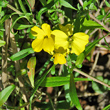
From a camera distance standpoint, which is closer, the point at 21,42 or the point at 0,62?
the point at 0,62

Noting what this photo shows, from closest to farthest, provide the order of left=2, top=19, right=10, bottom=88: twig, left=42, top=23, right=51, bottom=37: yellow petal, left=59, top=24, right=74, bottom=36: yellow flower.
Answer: left=42, top=23, right=51, bottom=37: yellow petal
left=59, top=24, right=74, bottom=36: yellow flower
left=2, top=19, right=10, bottom=88: twig

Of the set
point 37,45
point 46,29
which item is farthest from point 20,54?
point 46,29

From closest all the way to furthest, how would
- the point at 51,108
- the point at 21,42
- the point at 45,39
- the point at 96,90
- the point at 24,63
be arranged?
the point at 45,39 < the point at 24,63 < the point at 21,42 < the point at 51,108 < the point at 96,90

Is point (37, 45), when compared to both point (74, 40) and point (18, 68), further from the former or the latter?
point (18, 68)

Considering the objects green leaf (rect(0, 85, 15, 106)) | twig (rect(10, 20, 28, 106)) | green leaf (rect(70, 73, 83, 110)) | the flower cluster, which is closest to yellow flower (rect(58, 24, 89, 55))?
the flower cluster

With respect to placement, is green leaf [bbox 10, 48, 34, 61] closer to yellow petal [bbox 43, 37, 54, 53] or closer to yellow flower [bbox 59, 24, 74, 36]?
yellow petal [bbox 43, 37, 54, 53]

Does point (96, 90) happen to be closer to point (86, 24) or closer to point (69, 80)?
point (69, 80)

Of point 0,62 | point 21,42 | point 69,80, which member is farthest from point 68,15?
point 0,62

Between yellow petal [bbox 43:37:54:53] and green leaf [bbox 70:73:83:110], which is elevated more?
yellow petal [bbox 43:37:54:53]
